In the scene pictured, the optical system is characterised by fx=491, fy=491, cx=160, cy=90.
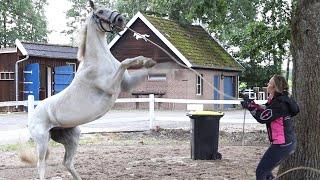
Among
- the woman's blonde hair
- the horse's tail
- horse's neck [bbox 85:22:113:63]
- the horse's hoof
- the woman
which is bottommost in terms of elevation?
the horse's tail

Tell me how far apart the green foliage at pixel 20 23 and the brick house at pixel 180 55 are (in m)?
19.0

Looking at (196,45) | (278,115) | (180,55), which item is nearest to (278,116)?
(278,115)

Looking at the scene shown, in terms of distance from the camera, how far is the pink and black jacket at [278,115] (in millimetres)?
5438

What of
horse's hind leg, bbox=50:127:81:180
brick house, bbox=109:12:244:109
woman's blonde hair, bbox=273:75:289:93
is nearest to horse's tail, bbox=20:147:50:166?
horse's hind leg, bbox=50:127:81:180

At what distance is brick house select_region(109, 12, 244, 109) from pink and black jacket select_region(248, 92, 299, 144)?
826 inches

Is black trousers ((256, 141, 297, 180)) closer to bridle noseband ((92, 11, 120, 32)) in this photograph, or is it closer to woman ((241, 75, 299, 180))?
woman ((241, 75, 299, 180))

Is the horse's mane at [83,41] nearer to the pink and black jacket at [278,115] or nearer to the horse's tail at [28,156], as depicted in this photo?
the pink and black jacket at [278,115]

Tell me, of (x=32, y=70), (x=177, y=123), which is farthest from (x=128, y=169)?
(x=32, y=70)

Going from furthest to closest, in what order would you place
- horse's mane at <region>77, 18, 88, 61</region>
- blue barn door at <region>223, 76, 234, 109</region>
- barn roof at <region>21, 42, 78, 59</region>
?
1. blue barn door at <region>223, 76, 234, 109</region>
2. barn roof at <region>21, 42, 78, 59</region>
3. horse's mane at <region>77, 18, 88, 61</region>

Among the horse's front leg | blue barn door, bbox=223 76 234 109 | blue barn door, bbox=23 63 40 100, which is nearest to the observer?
the horse's front leg

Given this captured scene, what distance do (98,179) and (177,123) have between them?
1169 centimetres

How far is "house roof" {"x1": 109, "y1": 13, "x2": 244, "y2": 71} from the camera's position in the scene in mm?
28344

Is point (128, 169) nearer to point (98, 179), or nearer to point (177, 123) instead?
point (98, 179)

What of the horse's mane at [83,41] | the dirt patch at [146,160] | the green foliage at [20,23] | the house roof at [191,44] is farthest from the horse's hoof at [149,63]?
the green foliage at [20,23]
